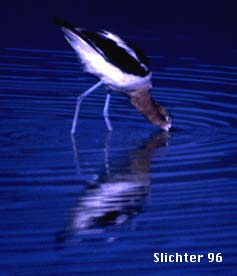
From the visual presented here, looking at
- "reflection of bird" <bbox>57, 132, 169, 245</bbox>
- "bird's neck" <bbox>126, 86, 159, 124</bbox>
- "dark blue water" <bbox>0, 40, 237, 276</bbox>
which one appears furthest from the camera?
"bird's neck" <bbox>126, 86, 159, 124</bbox>

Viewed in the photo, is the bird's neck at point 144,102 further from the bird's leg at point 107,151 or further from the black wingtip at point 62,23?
the black wingtip at point 62,23

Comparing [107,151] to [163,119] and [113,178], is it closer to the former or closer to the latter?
[113,178]

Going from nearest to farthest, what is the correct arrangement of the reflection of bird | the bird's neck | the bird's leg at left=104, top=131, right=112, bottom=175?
the reflection of bird, the bird's leg at left=104, top=131, right=112, bottom=175, the bird's neck

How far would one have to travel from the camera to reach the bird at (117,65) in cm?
1210

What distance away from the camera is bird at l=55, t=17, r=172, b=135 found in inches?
476

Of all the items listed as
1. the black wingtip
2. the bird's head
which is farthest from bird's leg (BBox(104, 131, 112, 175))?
the black wingtip

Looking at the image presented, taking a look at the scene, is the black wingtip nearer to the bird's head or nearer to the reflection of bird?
the reflection of bird

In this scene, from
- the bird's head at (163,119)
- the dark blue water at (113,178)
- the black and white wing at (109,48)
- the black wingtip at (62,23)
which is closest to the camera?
the dark blue water at (113,178)

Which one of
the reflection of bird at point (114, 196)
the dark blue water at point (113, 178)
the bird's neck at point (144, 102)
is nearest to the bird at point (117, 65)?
the bird's neck at point (144, 102)

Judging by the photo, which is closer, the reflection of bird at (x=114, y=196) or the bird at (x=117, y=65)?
the reflection of bird at (x=114, y=196)

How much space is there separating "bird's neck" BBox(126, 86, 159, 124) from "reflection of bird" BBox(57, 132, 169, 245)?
5.18ft

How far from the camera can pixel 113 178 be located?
10.6 m

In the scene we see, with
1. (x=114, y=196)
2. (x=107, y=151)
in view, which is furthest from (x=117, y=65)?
(x=114, y=196)

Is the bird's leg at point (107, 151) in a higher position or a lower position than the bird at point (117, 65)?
lower
